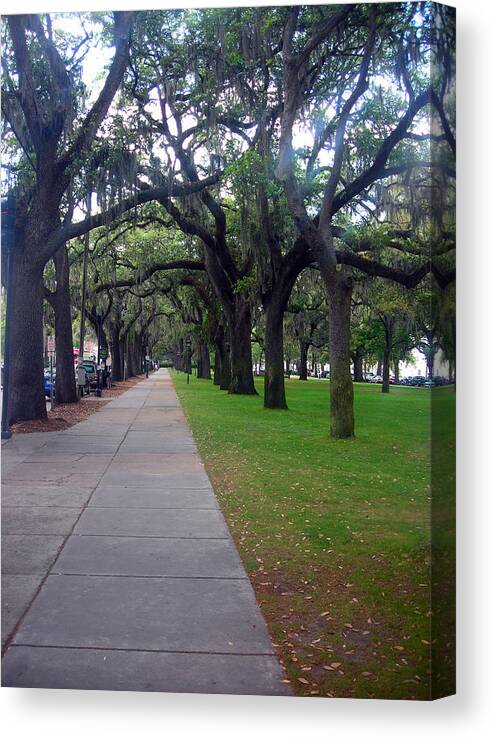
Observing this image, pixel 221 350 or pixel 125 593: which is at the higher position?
pixel 221 350

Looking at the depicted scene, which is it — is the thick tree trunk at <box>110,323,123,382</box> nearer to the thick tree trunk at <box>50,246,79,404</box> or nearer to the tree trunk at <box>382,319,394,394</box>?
the tree trunk at <box>382,319,394,394</box>

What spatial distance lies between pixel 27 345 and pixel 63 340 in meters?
7.06

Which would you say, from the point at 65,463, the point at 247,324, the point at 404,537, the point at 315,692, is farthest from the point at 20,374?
the point at 247,324

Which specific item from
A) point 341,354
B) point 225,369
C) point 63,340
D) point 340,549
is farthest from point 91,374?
point 340,549

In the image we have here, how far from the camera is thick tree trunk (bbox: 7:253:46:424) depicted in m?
10.0

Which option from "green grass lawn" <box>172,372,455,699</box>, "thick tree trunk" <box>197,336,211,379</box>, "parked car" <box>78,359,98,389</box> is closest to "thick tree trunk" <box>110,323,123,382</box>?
"parked car" <box>78,359,98,389</box>

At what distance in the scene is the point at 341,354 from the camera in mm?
9922

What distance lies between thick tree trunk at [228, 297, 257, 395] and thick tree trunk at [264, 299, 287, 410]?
5.00m

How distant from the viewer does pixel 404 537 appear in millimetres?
4320

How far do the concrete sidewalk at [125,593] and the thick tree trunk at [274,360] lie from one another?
8337 mm

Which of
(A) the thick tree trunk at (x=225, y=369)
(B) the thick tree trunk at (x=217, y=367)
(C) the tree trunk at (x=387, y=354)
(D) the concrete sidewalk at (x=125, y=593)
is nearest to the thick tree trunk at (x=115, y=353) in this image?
(B) the thick tree trunk at (x=217, y=367)

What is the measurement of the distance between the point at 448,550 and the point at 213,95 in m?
8.16

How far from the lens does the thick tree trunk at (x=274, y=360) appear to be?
14.3 m

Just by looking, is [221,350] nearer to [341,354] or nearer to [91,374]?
[91,374]
